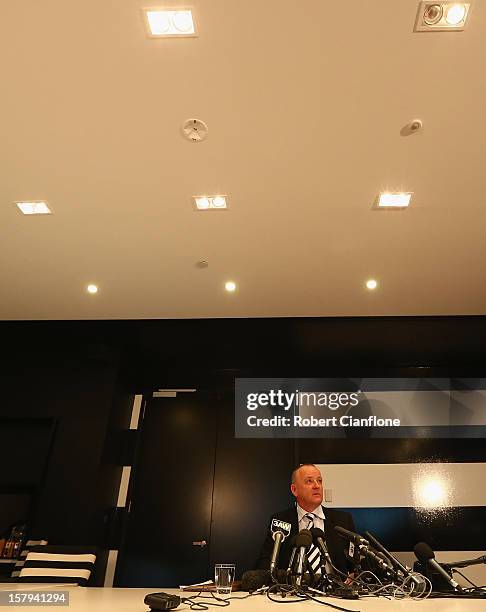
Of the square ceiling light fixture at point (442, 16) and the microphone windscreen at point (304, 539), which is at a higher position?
the square ceiling light fixture at point (442, 16)

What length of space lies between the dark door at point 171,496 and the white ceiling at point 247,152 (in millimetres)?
1526

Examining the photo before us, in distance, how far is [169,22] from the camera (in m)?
2.24

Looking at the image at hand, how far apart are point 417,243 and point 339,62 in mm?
1753

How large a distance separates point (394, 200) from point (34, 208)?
104 inches

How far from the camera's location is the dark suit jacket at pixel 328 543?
2795 mm

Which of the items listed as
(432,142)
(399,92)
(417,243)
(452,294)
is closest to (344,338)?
(452,294)

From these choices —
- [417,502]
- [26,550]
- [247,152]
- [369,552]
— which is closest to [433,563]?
[369,552]

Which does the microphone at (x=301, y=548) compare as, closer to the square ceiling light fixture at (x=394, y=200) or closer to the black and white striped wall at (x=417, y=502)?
the square ceiling light fixture at (x=394, y=200)

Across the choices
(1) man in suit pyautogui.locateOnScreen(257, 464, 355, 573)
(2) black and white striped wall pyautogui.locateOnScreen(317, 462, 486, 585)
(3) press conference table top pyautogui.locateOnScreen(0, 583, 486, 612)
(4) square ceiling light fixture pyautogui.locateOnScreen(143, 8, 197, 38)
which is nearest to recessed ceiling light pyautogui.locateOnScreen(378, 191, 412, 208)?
(4) square ceiling light fixture pyautogui.locateOnScreen(143, 8, 197, 38)

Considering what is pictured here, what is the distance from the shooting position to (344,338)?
500cm

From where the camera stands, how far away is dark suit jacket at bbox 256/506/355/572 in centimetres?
279

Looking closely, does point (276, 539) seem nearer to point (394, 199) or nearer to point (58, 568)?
point (58, 568)

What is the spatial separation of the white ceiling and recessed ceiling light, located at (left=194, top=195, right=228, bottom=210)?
75 millimetres

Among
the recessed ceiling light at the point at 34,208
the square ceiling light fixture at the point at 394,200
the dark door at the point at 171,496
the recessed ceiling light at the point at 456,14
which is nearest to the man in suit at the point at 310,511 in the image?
the dark door at the point at 171,496
